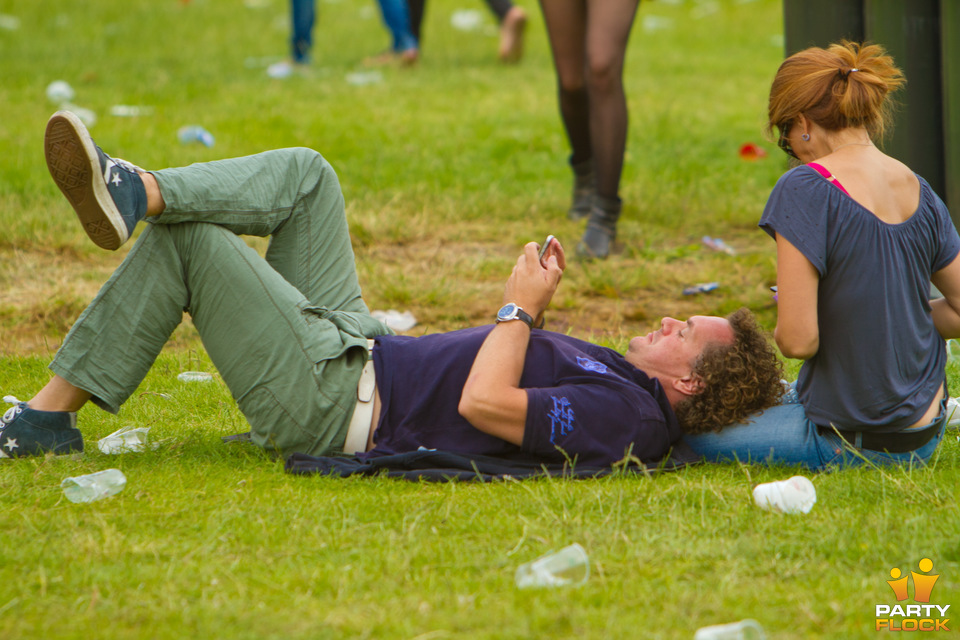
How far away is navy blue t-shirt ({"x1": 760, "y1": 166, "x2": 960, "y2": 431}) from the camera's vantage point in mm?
2541

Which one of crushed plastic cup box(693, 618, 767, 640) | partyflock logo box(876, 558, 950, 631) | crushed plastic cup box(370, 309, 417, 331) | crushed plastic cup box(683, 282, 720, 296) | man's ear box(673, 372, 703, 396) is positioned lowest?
crushed plastic cup box(683, 282, 720, 296)

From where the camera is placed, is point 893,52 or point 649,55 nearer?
point 893,52

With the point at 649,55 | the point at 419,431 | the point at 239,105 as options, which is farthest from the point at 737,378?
the point at 649,55

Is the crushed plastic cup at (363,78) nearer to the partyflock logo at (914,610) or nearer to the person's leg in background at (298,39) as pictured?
the person's leg in background at (298,39)

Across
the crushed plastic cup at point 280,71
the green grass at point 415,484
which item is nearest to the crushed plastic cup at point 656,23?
the green grass at point 415,484

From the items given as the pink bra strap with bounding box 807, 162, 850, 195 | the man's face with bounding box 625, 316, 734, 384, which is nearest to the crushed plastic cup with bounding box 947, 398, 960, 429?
the man's face with bounding box 625, 316, 734, 384

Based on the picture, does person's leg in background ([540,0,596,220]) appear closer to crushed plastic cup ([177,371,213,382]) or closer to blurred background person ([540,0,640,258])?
blurred background person ([540,0,640,258])

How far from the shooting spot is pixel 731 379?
2852 millimetres

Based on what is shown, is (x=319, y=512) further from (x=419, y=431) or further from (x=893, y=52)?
(x=893, y=52)

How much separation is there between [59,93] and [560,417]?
662 cm

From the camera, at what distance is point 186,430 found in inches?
126

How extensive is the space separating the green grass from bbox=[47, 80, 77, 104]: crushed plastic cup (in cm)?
18

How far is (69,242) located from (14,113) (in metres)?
2.81

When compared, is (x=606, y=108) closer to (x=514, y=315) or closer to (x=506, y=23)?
(x=514, y=315)
